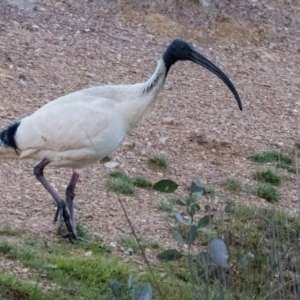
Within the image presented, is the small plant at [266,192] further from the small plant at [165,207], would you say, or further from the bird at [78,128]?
the bird at [78,128]

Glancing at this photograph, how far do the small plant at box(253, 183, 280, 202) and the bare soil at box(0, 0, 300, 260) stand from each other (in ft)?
0.23

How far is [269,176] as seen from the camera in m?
7.82

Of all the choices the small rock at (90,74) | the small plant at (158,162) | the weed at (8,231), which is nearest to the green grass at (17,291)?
the weed at (8,231)

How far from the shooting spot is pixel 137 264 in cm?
561

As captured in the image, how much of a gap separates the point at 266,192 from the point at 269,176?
465mm

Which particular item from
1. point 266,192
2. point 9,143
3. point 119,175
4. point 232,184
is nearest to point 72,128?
point 9,143

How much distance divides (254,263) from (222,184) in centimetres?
307

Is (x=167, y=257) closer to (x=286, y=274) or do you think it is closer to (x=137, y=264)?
(x=286, y=274)

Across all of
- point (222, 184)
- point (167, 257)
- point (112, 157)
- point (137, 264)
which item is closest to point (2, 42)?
point (112, 157)

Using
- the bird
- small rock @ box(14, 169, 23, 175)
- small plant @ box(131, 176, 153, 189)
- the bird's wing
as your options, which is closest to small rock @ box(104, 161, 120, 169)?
small plant @ box(131, 176, 153, 189)

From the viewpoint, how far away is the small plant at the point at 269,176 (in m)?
7.75

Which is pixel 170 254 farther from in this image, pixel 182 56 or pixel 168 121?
pixel 168 121

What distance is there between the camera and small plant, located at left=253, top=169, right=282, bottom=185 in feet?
25.4

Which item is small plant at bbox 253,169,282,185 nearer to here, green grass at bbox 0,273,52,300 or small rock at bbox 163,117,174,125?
small rock at bbox 163,117,174,125
